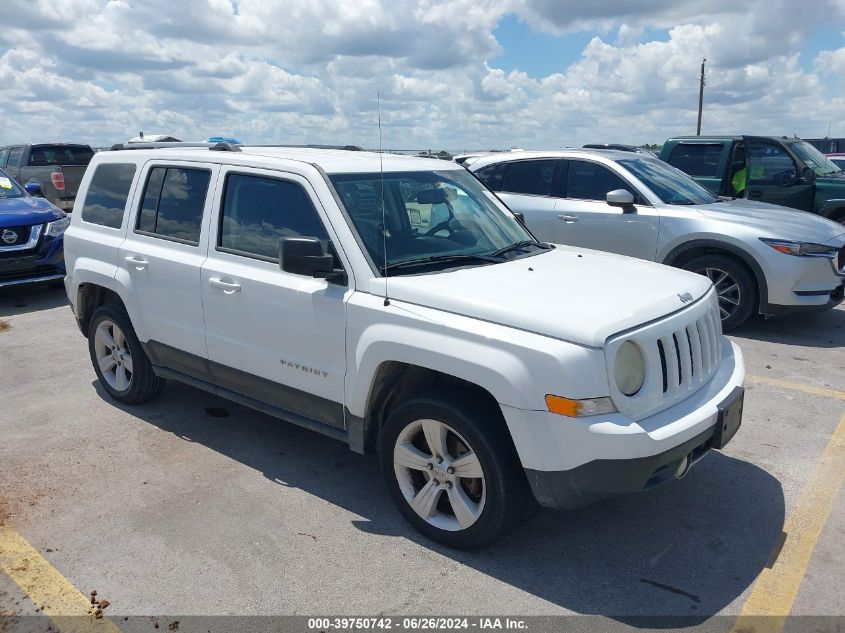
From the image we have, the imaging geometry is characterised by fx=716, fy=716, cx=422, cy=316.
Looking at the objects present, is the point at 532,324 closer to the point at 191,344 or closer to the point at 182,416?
the point at 191,344

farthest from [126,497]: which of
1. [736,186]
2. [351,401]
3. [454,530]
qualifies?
[736,186]

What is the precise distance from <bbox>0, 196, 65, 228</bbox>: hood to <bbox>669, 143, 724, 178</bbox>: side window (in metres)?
8.96

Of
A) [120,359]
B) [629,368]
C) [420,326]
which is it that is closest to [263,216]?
[420,326]

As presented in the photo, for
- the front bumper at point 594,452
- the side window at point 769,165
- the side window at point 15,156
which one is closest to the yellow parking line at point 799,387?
the front bumper at point 594,452

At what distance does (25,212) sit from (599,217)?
7.28m

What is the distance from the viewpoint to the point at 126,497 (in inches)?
162

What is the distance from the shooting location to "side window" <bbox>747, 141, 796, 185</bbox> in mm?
10484

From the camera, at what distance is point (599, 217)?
7.98m

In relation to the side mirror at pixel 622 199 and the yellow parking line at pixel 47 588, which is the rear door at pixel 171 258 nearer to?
the yellow parking line at pixel 47 588

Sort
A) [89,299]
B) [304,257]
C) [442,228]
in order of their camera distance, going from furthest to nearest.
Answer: [89,299], [442,228], [304,257]

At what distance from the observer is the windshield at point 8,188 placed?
1002 centimetres

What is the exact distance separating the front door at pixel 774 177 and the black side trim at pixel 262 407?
8.73 metres

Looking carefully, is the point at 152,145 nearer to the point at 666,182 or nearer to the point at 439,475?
the point at 439,475

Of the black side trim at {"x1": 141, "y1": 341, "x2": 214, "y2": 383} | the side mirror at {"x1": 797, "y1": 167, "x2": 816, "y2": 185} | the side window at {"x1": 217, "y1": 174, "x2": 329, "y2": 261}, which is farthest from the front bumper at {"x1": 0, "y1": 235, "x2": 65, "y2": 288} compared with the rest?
the side mirror at {"x1": 797, "y1": 167, "x2": 816, "y2": 185}
